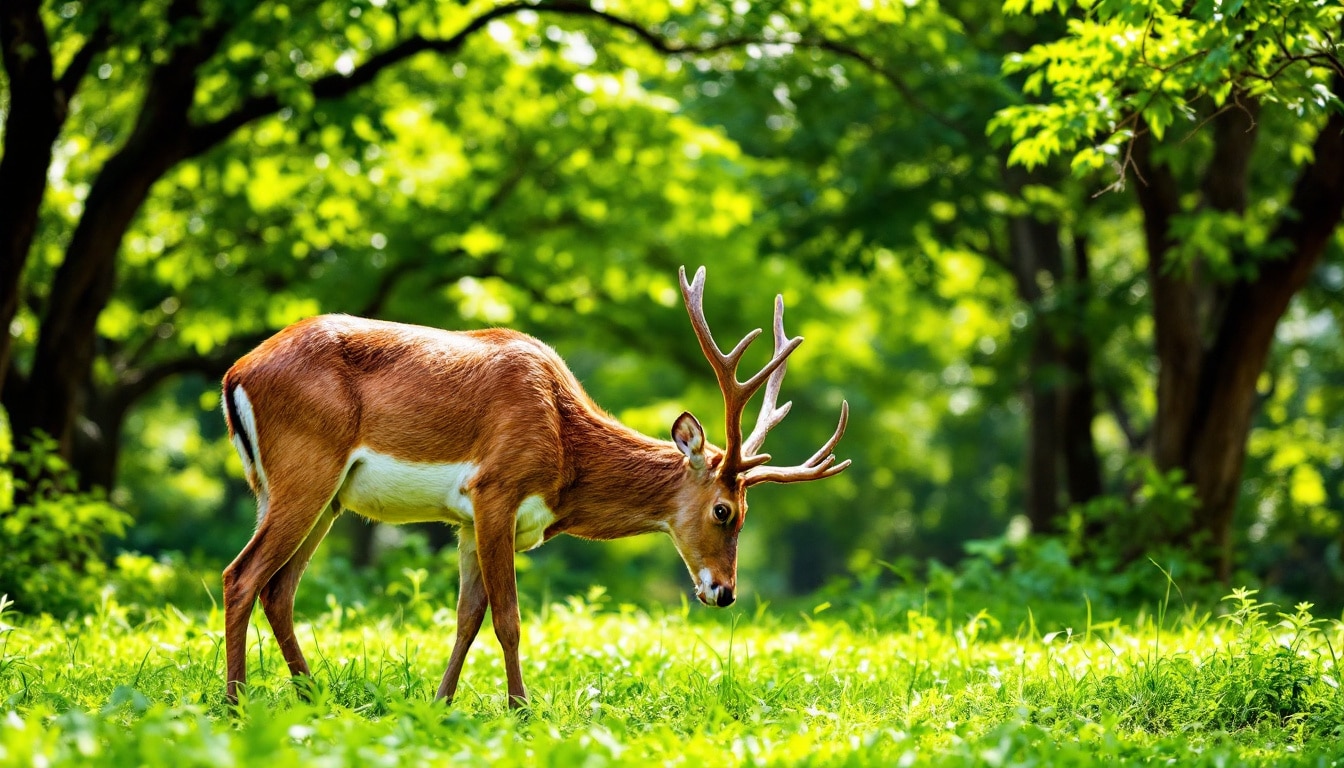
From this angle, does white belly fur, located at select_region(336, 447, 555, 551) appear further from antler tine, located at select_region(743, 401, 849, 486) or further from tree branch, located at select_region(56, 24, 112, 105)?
tree branch, located at select_region(56, 24, 112, 105)

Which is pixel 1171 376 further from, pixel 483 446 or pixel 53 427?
pixel 53 427

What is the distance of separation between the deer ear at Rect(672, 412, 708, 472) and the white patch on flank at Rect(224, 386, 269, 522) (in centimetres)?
170

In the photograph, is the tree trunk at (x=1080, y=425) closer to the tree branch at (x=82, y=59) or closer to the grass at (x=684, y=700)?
the grass at (x=684, y=700)

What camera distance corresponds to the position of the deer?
17.8ft

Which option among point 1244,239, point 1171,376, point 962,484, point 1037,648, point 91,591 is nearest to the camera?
point 1037,648

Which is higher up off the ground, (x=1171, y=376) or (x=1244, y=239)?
(x=1244, y=239)

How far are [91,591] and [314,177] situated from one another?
6910 mm

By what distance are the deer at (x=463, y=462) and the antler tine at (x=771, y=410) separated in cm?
2

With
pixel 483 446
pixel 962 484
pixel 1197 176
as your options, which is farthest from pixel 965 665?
pixel 962 484

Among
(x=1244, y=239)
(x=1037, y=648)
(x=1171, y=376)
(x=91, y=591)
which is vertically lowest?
(x=91, y=591)

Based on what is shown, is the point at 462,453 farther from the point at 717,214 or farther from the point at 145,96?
the point at 717,214

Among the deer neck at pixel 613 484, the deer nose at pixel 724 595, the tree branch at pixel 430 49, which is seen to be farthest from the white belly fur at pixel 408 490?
the tree branch at pixel 430 49

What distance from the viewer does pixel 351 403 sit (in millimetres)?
5531

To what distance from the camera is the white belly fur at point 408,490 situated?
18.1 feet
